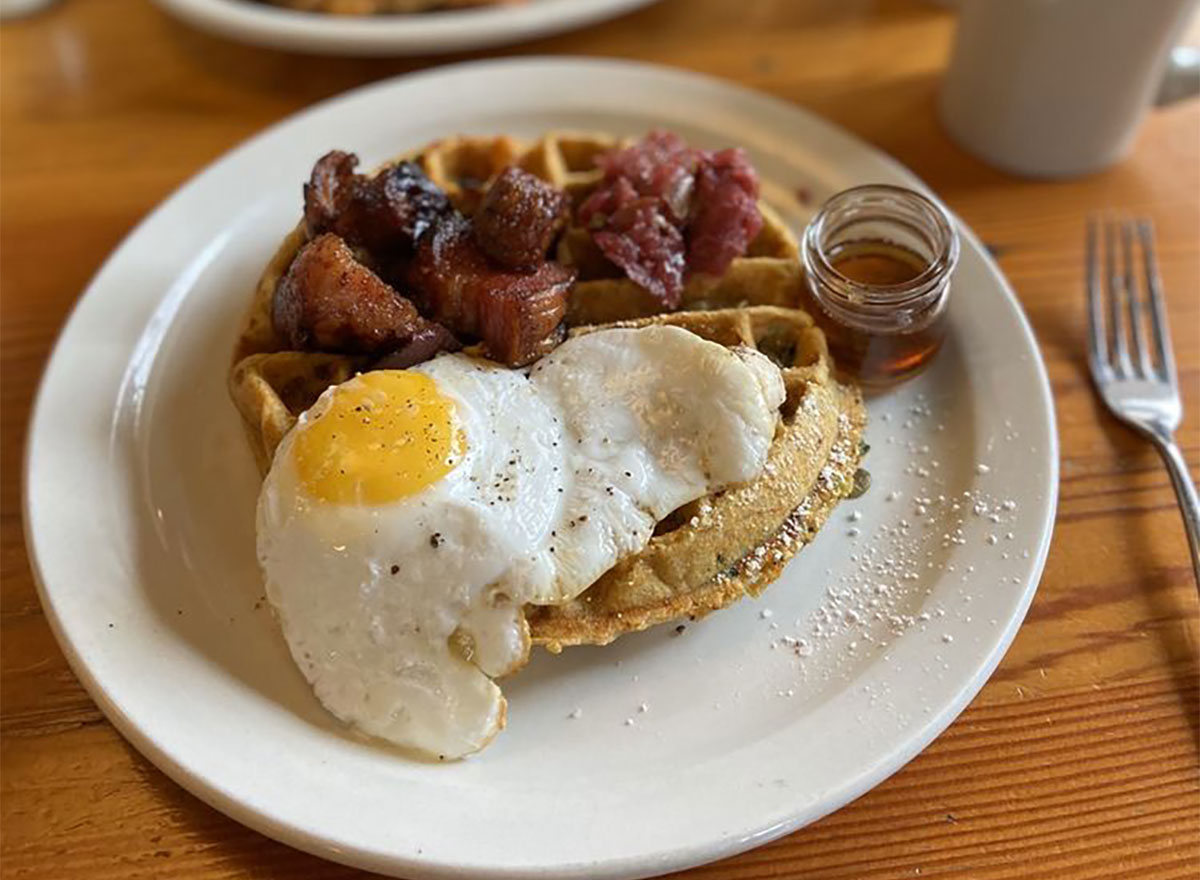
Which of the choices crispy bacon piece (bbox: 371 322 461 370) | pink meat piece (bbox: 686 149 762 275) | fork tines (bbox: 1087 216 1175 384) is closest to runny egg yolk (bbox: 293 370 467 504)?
crispy bacon piece (bbox: 371 322 461 370)

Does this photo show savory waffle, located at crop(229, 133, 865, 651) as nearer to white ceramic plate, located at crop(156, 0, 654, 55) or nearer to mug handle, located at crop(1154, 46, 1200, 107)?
white ceramic plate, located at crop(156, 0, 654, 55)

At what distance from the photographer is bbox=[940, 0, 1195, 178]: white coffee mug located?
2.28 m

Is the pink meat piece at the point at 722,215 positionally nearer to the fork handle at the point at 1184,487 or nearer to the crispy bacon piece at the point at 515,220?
the crispy bacon piece at the point at 515,220

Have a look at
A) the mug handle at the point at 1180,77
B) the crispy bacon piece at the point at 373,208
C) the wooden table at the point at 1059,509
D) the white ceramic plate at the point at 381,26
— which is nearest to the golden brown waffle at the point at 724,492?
the crispy bacon piece at the point at 373,208

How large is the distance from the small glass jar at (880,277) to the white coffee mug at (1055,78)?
716 millimetres

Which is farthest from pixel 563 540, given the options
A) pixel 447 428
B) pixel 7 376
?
pixel 7 376

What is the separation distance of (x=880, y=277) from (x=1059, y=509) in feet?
1.64

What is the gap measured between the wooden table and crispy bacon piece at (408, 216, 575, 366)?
2.55 ft

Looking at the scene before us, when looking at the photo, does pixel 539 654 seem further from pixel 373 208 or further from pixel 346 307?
pixel 373 208

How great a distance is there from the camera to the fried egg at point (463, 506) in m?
1.46

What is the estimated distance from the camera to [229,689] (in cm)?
157

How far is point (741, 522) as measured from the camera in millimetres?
1598

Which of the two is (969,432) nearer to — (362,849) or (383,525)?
(383,525)

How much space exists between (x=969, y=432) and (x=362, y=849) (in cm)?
118
